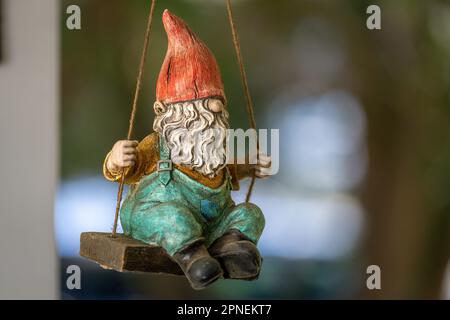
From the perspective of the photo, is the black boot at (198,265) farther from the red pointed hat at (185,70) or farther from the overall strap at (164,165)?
the red pointed hat at (185,70)

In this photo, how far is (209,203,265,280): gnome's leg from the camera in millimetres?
1298

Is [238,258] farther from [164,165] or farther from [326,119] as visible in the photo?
[326,119]

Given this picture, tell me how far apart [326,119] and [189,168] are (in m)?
1.29

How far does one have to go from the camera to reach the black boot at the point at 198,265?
124 cm

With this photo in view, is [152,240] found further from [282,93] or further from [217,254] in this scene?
[282,93]

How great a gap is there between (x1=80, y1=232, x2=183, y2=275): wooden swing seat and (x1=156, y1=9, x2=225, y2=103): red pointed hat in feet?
0.89

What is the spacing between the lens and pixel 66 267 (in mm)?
2488

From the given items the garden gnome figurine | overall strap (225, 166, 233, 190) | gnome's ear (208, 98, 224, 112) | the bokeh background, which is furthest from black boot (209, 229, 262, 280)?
the bokeh background

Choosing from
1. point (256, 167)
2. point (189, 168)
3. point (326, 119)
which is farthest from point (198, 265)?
point (326, 119)

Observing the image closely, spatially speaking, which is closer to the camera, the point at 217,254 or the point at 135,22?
the point at 217,254

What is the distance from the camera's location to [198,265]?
1239mm

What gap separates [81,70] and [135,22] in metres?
0.24

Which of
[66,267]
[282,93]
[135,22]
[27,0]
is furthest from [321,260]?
[27,0]

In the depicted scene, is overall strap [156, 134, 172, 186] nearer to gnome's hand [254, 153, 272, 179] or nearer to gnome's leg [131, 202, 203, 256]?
gnome's leg [131, 202, 203, 256]
